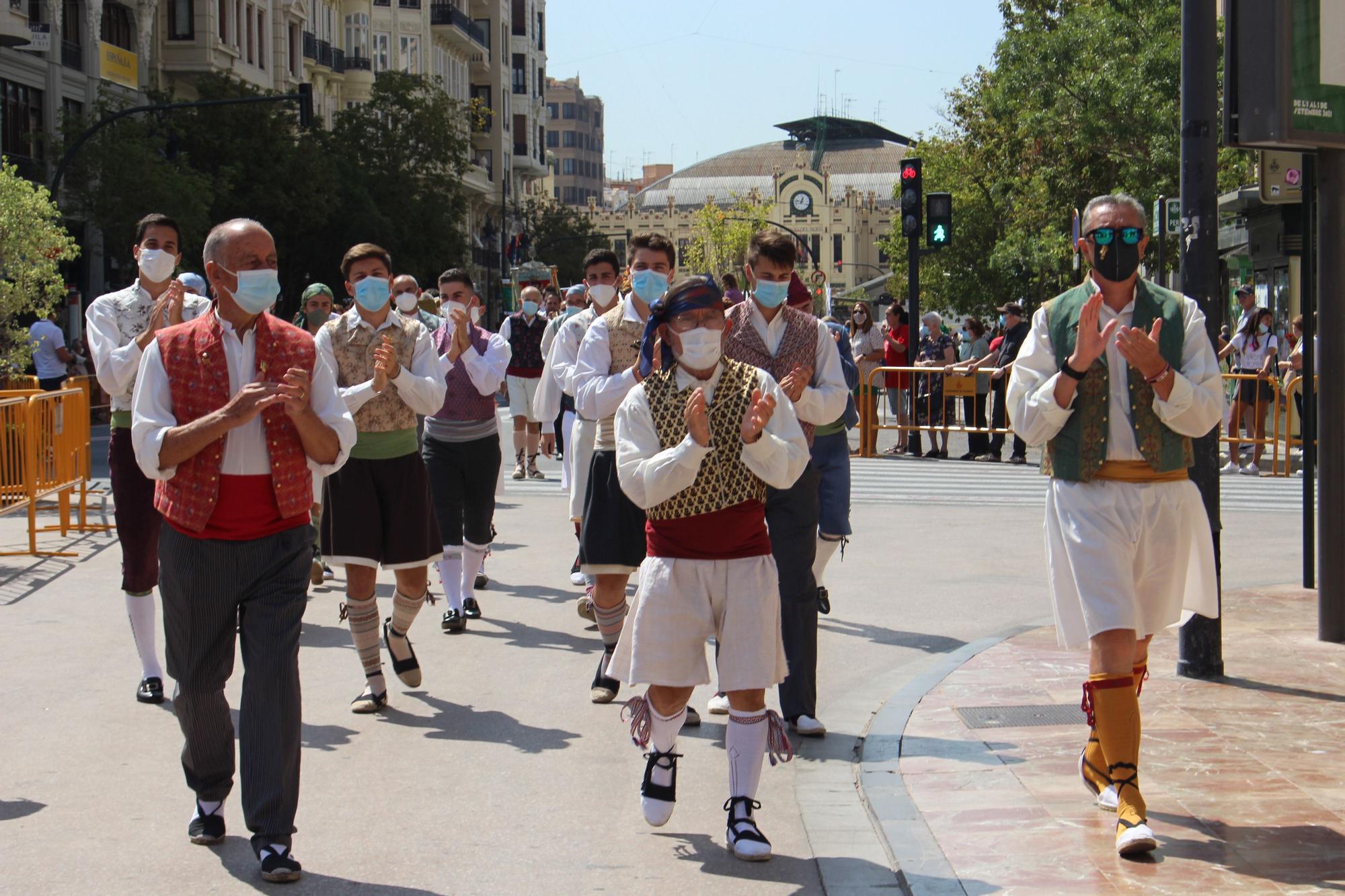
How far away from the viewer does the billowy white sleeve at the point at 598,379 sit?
7281 millimetres

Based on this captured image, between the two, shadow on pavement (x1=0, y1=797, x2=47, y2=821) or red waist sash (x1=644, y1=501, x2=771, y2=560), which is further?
shadow on pavement (x1=0, y1=797, x2=47, y2=821)

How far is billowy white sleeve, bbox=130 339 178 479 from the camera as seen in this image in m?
5.01

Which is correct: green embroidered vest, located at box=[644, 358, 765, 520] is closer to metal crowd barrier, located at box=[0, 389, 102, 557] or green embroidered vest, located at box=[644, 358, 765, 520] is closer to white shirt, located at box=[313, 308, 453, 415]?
white shirt, located at box=[313, 308, 453, 415]

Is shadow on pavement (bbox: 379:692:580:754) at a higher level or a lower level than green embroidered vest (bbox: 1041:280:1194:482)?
lower

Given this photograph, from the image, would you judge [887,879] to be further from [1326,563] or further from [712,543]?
[1326,563]

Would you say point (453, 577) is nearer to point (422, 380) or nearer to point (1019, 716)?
point (422, 380)

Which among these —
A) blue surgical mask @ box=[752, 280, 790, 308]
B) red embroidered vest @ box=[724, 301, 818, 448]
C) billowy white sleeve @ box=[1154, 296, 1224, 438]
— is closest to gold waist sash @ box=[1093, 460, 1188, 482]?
billowy white sleeve @ box=[1154, 296, 1224, 438]

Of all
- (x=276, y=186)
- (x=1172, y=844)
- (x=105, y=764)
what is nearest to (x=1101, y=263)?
(x=1172, y=844)

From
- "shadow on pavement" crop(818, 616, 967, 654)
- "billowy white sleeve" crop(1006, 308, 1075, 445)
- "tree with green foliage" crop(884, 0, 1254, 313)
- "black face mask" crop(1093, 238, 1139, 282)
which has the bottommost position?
"shadow on pavement" crop(818, 616, 967, 654)

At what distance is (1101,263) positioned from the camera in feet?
17.9

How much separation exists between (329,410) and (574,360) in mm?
3557

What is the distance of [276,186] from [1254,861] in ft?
127

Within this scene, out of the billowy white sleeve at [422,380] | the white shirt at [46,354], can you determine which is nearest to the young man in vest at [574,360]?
the billowy white sleeve at [422,380]

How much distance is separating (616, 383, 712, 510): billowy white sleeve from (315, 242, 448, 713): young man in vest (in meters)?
2.18
